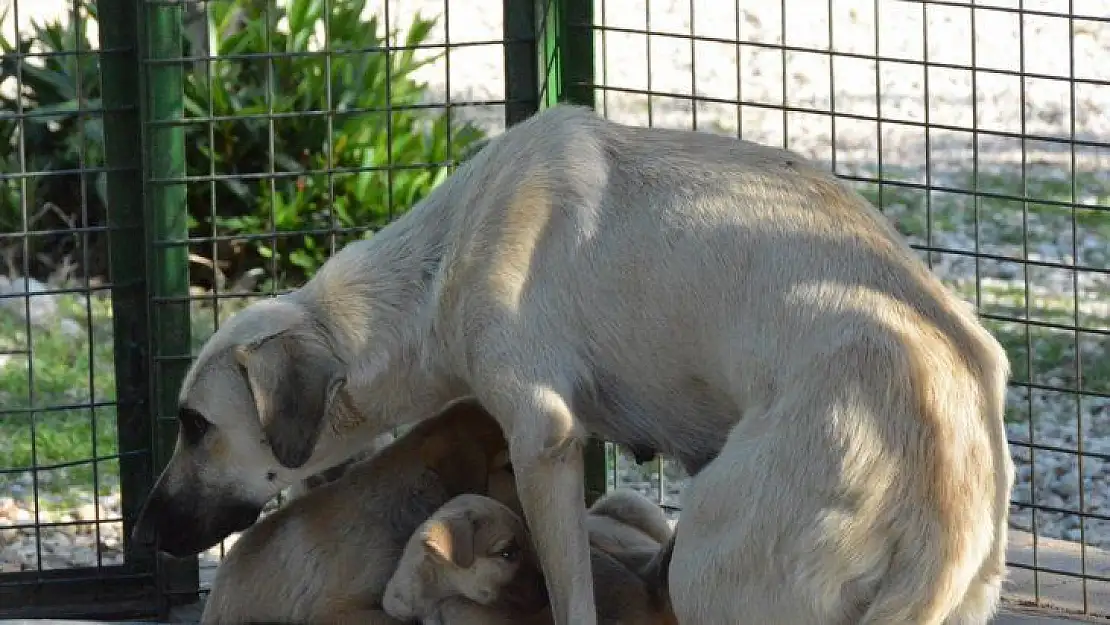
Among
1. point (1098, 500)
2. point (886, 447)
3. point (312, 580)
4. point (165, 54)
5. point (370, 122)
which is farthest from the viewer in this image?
point (370, 122)

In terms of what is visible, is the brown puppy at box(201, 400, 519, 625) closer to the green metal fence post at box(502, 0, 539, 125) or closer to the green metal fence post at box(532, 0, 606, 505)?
the green metal fence post at box(532, 0, 606, 505)

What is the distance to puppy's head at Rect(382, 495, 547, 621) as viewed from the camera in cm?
474

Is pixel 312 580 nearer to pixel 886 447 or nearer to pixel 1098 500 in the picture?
pixel 886 447

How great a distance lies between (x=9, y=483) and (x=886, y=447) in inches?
194

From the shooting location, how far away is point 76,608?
20.5 ft

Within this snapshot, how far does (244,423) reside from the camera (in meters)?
4.90

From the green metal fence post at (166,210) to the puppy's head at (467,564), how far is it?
1562 mm

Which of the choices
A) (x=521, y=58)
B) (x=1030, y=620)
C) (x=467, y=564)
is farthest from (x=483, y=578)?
(x=521, y=58)

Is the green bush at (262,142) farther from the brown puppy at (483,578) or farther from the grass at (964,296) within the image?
the brown puppy at (483,578)

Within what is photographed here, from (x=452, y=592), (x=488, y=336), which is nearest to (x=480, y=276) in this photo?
(x=488, y=336)

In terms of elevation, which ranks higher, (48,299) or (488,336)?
(488,336)

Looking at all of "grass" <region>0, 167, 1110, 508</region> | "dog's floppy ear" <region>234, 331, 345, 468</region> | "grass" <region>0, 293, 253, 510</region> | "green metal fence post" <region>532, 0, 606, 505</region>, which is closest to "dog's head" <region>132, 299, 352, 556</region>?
"dog's floppy ear" <region>234, 331, 345, 468</region>

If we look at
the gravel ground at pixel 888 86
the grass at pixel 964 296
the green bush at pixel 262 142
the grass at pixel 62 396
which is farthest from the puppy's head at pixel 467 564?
the gravel ground at pixel 888 86

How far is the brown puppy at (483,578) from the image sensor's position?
15.6ft
